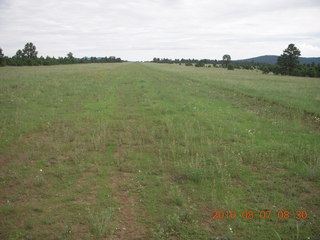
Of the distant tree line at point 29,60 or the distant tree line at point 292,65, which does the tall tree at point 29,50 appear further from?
the distant tree line at point 292,65

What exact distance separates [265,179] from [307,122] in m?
8.60

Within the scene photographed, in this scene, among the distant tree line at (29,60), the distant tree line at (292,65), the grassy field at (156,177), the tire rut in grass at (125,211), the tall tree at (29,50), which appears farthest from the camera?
the tall tree at (29,50)

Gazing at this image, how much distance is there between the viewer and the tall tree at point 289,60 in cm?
6512

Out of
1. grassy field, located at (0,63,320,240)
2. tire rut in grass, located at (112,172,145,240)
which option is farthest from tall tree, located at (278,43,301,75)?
tire rut in grass, located at (112,172,145,240)

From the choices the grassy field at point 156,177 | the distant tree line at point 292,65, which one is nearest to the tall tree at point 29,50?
the distant tree line at point 292,65

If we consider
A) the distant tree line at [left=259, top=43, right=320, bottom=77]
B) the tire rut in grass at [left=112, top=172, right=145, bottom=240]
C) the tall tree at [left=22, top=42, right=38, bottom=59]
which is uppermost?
the tall tree at [left=22, top=42, right=38, bottom=59]

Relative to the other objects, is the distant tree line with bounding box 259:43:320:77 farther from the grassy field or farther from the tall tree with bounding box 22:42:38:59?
the tall tree with bounding box 22:42:38:59

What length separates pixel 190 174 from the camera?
22.1ft

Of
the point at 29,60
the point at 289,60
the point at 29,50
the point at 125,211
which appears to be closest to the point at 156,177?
the point at 125,211

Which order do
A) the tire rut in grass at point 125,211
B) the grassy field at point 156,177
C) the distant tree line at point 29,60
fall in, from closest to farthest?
the tire rut in grass at point 125,211, the grassy field at point 156,177, the distant tree line at point 29,60

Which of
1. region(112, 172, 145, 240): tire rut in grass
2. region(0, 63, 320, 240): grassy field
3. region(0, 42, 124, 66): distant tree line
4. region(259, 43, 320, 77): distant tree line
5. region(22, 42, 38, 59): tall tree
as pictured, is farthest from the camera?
region(22, 42, 38, 59): tall tree

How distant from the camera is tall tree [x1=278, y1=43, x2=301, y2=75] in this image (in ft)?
214

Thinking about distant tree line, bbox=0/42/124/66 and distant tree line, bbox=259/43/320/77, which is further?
distant tree line, bbox=0/42/124/66

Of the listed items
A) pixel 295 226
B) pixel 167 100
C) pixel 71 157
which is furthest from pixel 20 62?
pixel 295 226
